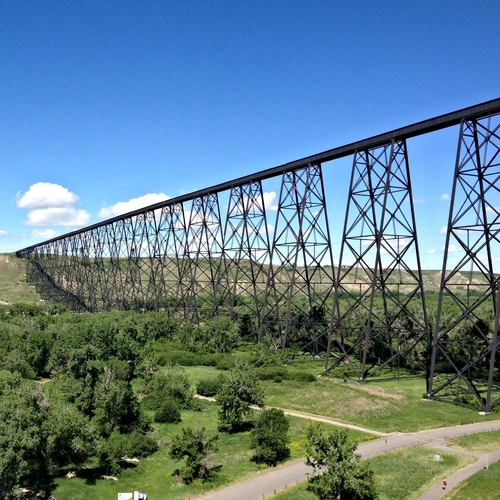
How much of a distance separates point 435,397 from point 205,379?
14043 millimetres

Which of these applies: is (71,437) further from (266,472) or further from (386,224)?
(386,224)

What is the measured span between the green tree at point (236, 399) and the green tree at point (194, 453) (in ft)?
8.90

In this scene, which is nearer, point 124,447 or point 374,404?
point 124,447

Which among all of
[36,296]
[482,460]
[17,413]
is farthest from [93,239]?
[482,460]

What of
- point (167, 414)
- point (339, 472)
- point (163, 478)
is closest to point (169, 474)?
point (163, 478)

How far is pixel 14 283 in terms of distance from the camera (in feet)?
366

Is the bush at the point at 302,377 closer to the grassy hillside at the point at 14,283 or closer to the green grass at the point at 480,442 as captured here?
the green grass at the point at 480,442

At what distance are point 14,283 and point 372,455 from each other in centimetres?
10944

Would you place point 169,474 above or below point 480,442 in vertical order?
below

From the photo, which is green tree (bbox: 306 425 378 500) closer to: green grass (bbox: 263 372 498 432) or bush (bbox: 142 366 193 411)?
green grass (bbox: 263 372 498 432)

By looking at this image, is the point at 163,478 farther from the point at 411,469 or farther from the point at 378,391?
the point at 378,391

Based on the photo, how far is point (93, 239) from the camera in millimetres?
70000

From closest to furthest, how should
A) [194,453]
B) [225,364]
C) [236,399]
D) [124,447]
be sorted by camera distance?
[194,453] < [124,447] < [236,399] < [225,364]

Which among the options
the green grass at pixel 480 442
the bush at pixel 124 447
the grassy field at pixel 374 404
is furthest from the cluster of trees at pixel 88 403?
the green grass at pixel 480 442
